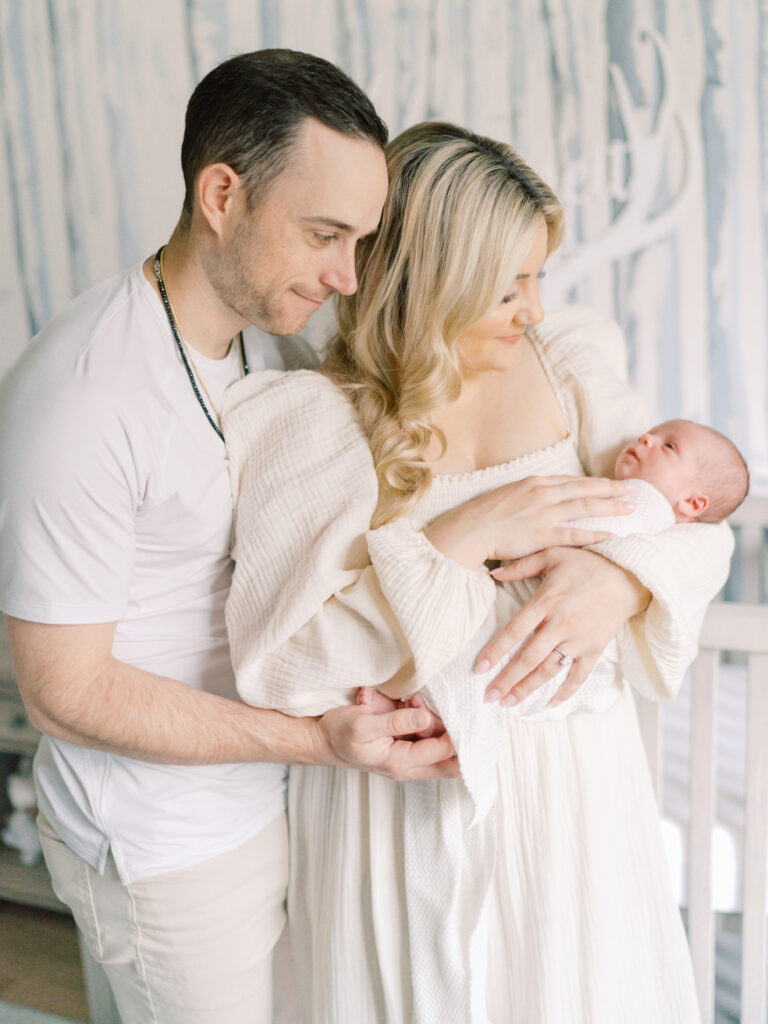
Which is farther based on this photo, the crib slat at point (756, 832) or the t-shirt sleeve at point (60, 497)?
the crib slat at point (756, 832)

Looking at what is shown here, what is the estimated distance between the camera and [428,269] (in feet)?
3.82

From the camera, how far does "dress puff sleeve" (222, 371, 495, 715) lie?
99cm

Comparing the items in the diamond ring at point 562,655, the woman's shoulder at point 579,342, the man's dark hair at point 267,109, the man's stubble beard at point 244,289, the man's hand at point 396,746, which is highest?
the man's dark hair at point 267,109

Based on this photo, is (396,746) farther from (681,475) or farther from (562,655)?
(681,475)

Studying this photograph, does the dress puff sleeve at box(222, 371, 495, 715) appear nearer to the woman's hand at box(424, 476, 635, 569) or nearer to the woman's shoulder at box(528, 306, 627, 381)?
the woman's hand at box(424, 476, 635, 569)

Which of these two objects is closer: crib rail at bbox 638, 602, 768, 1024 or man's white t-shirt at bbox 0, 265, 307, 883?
man's white t-shirt at bbox 0, 265, 307, 883

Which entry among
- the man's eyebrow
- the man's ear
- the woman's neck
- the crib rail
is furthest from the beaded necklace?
the crib rail

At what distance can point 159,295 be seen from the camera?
1.08 m

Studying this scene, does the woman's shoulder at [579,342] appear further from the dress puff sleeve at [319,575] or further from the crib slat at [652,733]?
the crib slat at [652,733]

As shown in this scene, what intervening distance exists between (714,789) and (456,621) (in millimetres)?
583

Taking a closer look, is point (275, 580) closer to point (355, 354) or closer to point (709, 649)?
point (355, 354)

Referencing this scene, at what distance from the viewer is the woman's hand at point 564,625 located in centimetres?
102

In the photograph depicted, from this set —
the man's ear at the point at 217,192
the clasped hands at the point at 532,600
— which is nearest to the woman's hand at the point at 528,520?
the clasped hands at the point at 532,600

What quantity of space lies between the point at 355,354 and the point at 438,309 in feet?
0.49
